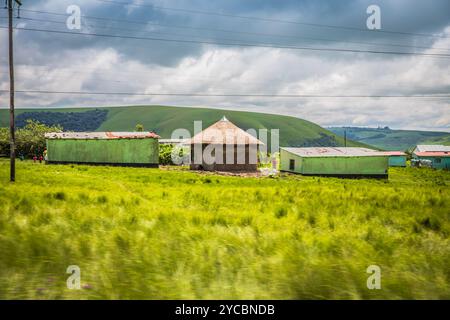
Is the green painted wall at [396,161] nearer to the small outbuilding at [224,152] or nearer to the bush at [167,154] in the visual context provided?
the small outbuilding at [224,152]

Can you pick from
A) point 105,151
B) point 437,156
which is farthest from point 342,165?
point 437,156

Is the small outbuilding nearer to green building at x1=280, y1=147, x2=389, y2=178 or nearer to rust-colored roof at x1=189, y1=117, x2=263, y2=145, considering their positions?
rust-colored roof at x1=189, y1=117, x2=263, y2=145

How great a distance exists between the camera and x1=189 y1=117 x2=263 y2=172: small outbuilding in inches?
1264

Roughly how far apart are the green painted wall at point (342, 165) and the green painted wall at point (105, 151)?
15.8m

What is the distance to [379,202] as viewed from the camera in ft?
30.7

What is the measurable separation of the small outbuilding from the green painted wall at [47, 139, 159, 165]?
3829 mm

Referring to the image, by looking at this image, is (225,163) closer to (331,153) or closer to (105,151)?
(105,151)

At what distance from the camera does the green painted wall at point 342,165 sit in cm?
3734

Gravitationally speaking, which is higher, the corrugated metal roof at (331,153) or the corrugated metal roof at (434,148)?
the corrugated metal roof at (434,148)

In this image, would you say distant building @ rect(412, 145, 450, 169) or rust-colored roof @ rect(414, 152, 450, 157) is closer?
distant building @ rect(412, 145, 450, 169)

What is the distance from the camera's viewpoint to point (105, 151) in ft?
104

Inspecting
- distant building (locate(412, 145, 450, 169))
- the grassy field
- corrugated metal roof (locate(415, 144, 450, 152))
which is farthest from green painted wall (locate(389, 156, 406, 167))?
the grassy field

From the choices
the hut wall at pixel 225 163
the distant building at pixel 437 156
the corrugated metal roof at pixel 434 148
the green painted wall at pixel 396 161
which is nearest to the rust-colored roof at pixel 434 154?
the distant building at pixel 437 156
